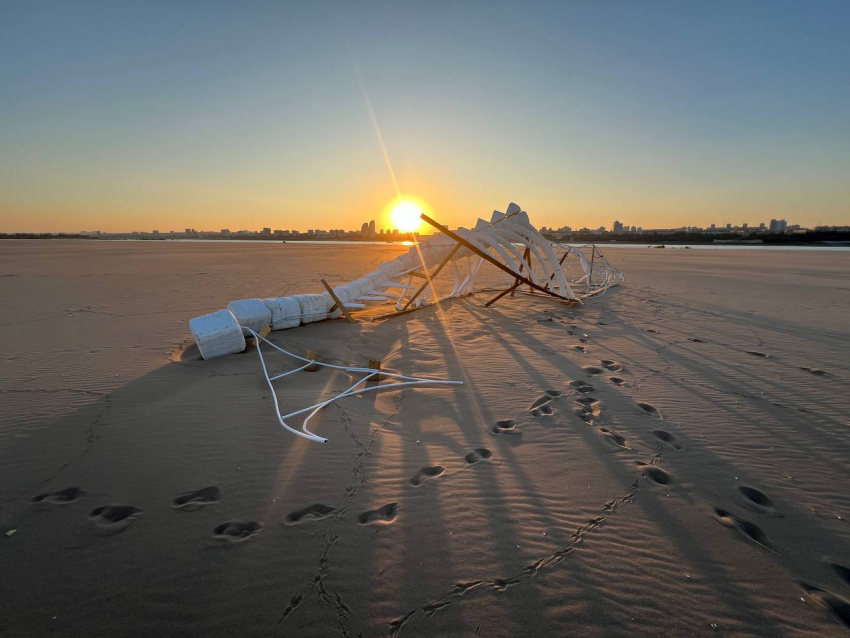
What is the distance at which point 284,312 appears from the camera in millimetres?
5766

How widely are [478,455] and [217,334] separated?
347 centimetres

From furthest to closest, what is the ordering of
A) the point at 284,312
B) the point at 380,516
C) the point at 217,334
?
1. the point at 284,312
2. the point at 217,334
3. the point at 380,516

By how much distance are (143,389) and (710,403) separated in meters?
5.48

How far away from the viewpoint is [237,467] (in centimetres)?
245

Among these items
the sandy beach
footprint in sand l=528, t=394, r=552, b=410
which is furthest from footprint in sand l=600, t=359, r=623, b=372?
footprint in sand l=528, t=394, r=552, b=410

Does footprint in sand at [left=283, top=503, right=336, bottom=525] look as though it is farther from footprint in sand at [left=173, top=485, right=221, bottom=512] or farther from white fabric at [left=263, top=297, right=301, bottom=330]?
white fabric at [left=263, top=297, right=301, bottom=330]

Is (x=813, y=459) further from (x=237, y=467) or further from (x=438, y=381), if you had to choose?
(x=237, y=467)

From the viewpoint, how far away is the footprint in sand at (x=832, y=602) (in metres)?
1.56

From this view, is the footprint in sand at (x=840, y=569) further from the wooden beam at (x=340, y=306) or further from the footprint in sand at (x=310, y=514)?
the wooden beam at (x=340, y=306)

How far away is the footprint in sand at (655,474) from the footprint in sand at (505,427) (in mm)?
886

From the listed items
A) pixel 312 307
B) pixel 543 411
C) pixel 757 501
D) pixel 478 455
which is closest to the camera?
pixel 757 501

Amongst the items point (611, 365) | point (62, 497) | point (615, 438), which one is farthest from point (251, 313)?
point (611, 365)

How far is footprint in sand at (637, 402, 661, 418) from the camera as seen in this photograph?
3.28 m

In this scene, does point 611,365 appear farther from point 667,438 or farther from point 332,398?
point 332,398
